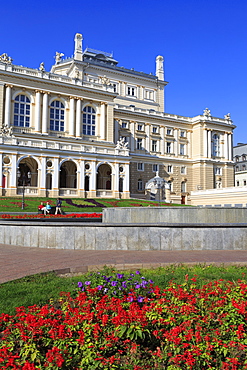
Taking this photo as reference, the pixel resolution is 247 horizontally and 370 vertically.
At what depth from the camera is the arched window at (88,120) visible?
60816mm

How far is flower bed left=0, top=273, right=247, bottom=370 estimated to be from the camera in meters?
4.57

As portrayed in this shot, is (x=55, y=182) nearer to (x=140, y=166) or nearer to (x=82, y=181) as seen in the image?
(x=82, y=181)

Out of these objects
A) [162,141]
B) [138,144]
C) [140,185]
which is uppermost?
[162,141]

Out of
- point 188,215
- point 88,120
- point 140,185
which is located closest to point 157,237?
point 188,215

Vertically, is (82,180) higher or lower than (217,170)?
lower

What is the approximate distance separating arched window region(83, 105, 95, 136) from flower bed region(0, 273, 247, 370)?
56363mm

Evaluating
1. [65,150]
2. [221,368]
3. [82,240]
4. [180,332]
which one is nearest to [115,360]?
[180,332]

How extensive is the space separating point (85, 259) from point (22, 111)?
4913 centimetres

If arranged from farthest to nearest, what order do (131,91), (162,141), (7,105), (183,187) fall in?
(131,91)
(183,187)
(162,141)
(7,105)

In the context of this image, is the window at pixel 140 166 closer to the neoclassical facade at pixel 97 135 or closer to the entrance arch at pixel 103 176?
the neoclassical facade at pixel 97 135

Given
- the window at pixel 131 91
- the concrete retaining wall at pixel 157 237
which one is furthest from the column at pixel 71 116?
the concrete retaining wall at pixel 157 237

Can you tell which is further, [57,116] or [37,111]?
[57,116]

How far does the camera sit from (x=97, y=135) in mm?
61500

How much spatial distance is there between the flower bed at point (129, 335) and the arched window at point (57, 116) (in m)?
54.5
